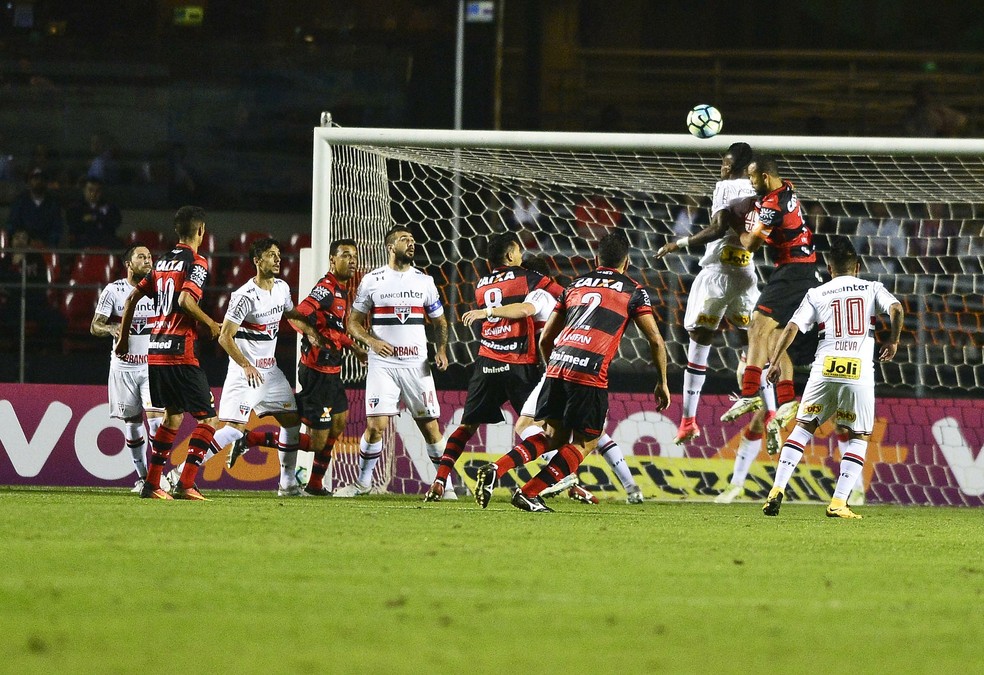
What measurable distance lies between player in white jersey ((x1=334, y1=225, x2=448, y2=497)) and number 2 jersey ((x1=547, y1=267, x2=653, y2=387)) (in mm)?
2218

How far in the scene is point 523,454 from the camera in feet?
29.4

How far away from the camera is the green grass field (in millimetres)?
4023

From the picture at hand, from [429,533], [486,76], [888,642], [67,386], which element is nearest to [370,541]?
[429,533]

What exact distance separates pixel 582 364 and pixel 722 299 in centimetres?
244

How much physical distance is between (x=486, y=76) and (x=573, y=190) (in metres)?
5.07

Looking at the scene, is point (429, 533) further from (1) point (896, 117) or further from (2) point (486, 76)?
(1) point (896, 117)

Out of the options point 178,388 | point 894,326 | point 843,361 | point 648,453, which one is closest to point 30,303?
point 178,388

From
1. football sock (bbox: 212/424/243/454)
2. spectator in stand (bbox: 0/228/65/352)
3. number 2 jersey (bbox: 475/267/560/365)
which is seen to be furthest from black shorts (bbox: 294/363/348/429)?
spectator in stand (bbox: 0/228/65/352)

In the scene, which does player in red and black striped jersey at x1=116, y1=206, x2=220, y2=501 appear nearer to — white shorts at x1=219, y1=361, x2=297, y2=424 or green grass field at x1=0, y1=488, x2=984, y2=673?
white shorts at x1=219, y1=361, x2=297, y2=424

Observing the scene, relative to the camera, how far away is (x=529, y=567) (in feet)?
19.7

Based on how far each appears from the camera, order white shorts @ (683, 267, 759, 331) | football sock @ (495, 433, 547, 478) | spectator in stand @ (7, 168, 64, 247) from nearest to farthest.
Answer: football sock @ (495, 433, 547, 478) → white shorts @ (683, 267, 759, 331) → spectator in stand @ (7, 168, 64, 247)

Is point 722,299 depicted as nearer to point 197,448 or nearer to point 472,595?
point 197,448

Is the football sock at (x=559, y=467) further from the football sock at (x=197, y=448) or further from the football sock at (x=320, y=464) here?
the football sock at (x=320, y=464)

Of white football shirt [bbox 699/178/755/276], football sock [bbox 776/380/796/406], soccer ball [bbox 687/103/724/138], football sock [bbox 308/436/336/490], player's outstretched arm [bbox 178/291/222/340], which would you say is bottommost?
football sock [bbox 308/436/336/490]
